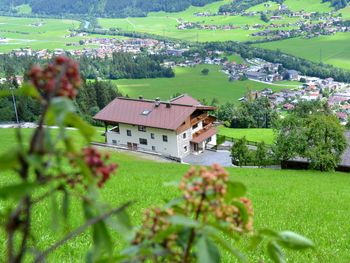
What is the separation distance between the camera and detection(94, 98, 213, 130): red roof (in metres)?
39.8

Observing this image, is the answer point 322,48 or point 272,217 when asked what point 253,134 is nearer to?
point 272,217

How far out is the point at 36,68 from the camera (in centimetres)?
101

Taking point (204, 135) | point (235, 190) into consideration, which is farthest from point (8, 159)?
point (204, 135)

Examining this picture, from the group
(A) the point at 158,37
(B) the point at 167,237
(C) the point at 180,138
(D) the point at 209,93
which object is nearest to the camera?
(B) the point at 167,237

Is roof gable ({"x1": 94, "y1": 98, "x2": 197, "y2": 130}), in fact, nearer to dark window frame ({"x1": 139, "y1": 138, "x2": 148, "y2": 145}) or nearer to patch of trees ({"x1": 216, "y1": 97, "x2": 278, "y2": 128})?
dark window frame ({"x1": 139, "y1": 138, "x2": 148, "y2": 145})

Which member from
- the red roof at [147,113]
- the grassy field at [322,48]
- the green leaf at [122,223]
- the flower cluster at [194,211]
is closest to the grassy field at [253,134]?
the red roof at [147,113]

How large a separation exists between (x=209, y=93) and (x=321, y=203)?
324 feet

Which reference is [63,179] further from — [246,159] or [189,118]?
[189,118]

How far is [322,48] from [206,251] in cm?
15998

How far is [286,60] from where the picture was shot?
142500 millimetres

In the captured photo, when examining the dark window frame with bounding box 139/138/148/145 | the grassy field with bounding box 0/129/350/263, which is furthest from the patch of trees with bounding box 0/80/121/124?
the grassy field with bounding box 0/129/350/263

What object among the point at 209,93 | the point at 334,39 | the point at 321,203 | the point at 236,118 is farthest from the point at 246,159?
the point at 334,39

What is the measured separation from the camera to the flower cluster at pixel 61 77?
1.00 metres

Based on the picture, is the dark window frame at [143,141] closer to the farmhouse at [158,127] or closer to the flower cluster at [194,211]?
the farmhouse at [158,127]
